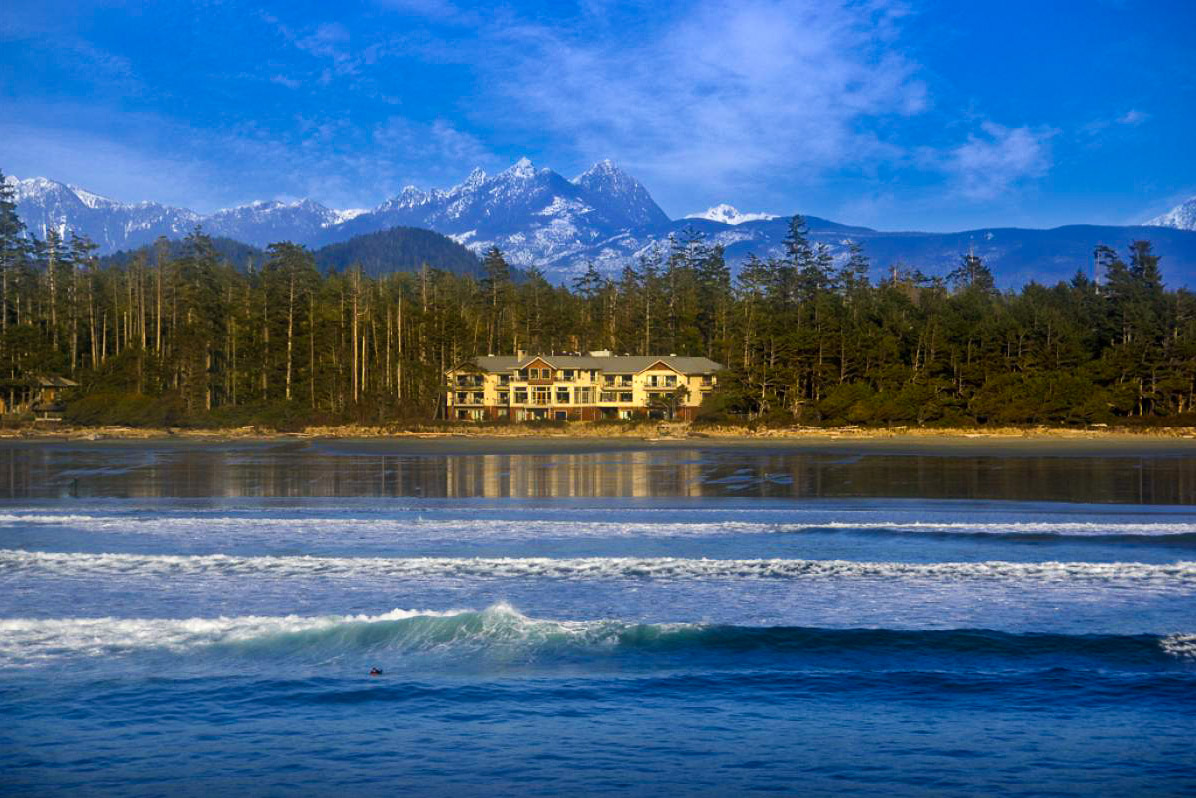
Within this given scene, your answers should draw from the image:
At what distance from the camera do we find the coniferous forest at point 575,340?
80.2 meters

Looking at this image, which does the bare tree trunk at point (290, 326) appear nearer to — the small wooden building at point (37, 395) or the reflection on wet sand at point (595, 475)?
the small wooden building at point (37, 395)

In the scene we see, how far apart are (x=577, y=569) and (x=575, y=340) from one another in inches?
3834

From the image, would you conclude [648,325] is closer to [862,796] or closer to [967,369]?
[967,369]

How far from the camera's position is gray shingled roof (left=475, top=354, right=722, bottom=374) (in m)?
97.8

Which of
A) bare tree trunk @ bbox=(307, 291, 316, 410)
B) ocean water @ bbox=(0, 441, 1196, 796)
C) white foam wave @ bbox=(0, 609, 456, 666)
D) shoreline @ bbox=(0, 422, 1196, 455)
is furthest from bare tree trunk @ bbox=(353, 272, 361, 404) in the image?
white foam wave @ bbox=(0, 609, 456, 666)

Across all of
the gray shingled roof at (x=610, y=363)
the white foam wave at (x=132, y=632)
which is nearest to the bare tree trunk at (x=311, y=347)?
the gray shingled roof at (x=610, y=363)

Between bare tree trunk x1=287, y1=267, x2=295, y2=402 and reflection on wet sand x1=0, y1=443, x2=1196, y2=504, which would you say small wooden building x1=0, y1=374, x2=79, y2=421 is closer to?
bare tree trunk x1=287, y1=267, x2=295, y2=402

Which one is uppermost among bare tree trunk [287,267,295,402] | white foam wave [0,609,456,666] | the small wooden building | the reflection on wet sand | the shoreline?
bare tree trunk [287,267,295,402]

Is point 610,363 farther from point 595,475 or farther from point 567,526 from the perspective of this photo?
point 567,526

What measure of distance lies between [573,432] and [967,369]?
33.2 m

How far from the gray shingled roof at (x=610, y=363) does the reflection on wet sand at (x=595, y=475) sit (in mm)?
35438

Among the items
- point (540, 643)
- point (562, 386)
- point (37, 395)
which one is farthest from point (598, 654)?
point (37, 395)

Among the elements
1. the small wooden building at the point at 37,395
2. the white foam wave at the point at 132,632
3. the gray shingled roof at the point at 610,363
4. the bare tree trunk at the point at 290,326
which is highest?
the bare tree trunk at the point at 290,326

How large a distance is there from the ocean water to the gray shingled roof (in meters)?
69.7
